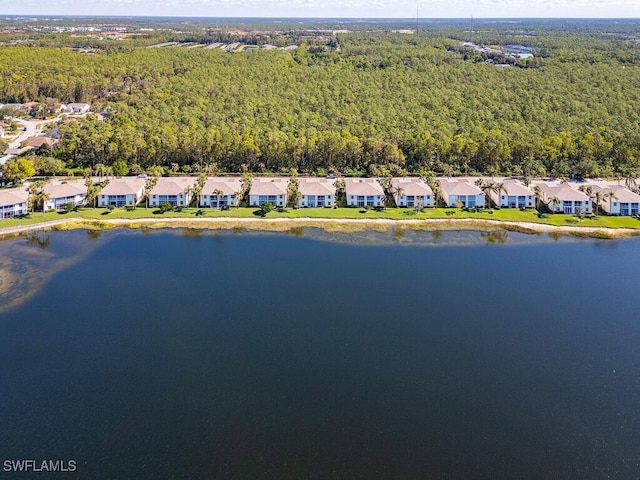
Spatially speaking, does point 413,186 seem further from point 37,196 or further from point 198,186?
point 37,196

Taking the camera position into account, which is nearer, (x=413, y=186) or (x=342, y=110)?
(x=413, y=186)

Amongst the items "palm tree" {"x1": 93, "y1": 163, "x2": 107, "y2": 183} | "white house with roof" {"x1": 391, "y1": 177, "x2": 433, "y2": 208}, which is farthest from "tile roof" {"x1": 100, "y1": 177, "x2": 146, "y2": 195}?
"white house with roof" {"x1": 391, "y1": 177, "x2": 433, "y2": 208}

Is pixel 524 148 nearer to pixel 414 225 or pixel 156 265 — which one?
pixel 414 225

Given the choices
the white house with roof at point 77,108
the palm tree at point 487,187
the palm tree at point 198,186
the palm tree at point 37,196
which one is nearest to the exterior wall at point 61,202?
the palm tree at point 37,196

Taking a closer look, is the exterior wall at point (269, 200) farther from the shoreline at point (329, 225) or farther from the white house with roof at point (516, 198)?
the white house with roof at point (516, 198)

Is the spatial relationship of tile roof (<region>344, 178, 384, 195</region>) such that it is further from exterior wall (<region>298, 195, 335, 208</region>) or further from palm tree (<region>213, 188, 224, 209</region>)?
palm tree (<region>213, 188, 224, 209</region>)

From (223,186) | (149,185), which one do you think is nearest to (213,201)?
(223,186)

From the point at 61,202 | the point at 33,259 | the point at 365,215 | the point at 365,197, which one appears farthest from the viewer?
the point at 365,197
